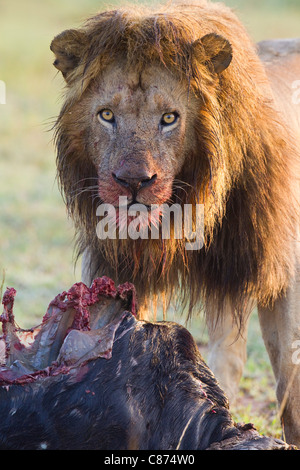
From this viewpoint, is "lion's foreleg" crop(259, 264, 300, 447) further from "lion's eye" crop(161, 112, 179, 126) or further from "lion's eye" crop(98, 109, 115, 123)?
"lion's eye" crop(98, 109, 115, 123)

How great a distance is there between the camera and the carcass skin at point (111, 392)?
2473 mm

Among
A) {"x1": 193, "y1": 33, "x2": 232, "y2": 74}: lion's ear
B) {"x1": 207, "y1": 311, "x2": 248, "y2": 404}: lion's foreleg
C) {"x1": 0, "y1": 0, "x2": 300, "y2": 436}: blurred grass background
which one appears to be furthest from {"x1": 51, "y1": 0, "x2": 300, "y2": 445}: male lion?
{"x1": 207, "y1": 311, "x2": 248, "y2": 404}: lion's foreleg

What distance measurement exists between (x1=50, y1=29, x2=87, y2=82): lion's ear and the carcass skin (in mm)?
1122

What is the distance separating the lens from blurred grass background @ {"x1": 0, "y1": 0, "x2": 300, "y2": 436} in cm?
556

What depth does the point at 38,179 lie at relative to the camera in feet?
33.2

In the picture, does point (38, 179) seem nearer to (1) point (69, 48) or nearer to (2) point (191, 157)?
(1) point (69, 48)

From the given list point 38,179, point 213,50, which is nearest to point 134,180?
point 213,50

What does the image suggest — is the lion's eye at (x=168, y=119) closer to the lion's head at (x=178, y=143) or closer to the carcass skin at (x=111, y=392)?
the lion's head at (x=178, y=143)

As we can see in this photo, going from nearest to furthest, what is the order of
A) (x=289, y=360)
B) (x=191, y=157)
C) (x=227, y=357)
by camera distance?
1. (x=191, y=157)
2. (x=289, y=360)
3. (x=227, y=357)

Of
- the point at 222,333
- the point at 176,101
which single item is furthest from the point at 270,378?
the point at 176,101

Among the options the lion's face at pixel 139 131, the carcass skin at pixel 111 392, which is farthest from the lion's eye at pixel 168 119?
the carcass skin at pixel 111 392

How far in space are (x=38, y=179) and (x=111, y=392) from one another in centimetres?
782

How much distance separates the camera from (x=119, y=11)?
3.37 meters

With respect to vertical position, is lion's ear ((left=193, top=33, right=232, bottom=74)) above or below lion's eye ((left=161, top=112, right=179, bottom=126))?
above
